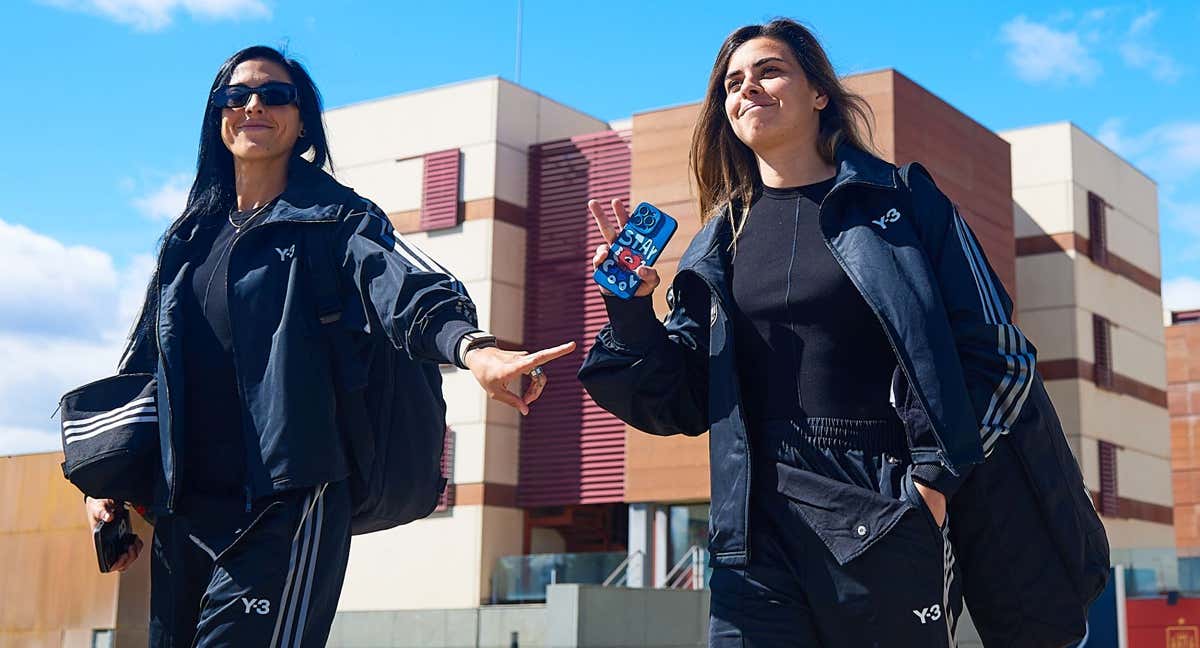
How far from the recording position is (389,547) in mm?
34281

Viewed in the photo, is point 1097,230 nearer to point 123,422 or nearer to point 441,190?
point 441,190

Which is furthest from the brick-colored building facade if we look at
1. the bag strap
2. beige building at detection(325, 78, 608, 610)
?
the bag strap

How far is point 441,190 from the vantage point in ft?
115

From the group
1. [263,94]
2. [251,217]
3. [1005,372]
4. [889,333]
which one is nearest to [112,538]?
[251,217]

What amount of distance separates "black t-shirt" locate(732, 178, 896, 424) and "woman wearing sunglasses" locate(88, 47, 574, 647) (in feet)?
2.06

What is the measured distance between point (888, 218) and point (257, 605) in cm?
182

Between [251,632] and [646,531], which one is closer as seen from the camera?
[251,632]

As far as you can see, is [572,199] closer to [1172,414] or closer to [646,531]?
[646,531]

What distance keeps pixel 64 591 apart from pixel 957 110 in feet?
89.6

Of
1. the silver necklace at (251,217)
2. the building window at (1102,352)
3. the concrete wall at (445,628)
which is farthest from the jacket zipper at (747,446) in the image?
the building window at (1102,352)

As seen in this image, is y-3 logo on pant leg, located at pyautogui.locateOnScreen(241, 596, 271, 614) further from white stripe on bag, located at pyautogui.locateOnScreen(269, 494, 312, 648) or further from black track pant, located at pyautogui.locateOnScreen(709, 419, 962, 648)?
black track pant, located at pyautogui.locateOnScreen(709, 419, 962, 648)

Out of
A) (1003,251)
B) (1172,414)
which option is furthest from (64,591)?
(1172,414)

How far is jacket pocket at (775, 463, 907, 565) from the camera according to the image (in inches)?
143

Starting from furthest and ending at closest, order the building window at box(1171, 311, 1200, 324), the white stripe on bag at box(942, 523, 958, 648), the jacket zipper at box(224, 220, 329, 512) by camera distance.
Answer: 1. the building window at box(1171, 311, 1200, 324)
2. the jacket zipper at box(224, 220, 329, 512)
3. the white stripe on bag at box(942, 523, 958, 648)
